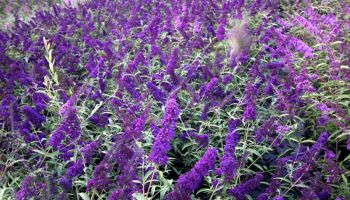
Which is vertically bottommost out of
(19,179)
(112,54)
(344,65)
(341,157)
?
(341,157)

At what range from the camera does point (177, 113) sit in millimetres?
2590

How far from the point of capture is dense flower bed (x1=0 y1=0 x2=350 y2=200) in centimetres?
279

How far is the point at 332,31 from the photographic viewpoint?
17.3 ft

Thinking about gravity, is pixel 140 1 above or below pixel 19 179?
above

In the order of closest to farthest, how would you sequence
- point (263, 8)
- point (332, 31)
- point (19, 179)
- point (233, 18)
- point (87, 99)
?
1. point (19, 179)
2. point (87, 99)
3. point (332, 31)
4. point (233, 18)
5. point (263, 8)

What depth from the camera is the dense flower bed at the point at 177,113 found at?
2.79 metres

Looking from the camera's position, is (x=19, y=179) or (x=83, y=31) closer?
(x=19, y=179)

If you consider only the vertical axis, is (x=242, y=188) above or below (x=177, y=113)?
below

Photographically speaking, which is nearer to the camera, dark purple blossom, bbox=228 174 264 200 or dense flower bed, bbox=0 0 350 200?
dark purple blossom, bbox=228 174 264 200

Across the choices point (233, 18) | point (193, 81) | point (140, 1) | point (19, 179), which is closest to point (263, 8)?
point (233, 18)

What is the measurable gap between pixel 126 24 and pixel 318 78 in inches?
120

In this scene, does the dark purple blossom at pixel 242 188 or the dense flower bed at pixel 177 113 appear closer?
the dark purple blossom at pixel 242 188

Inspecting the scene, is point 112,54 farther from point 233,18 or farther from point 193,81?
point 233,18

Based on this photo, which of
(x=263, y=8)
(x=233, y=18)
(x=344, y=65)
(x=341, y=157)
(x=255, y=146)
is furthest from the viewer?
(x=263, y=8)
